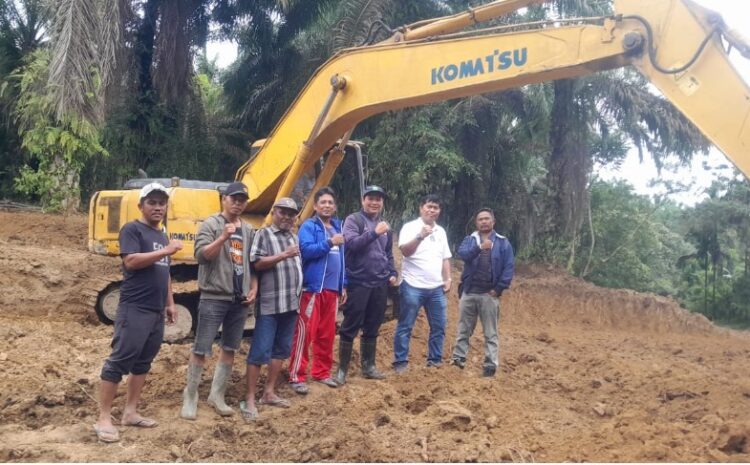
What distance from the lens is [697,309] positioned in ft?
79.6

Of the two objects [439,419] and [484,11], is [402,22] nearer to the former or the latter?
[484,11]

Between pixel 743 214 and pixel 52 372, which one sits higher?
pixel 743 214

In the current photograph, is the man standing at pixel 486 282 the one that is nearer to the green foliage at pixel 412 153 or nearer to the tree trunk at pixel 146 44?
the green foliage at pixel 412 153

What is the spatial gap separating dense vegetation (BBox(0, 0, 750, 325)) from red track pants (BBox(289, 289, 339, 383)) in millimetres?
8120

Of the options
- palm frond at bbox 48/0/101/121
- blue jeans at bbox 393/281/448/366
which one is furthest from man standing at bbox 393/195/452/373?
palm frond at bbox 48/0/101/121

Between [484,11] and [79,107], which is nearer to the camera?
[484,11]

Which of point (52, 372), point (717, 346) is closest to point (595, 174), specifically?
point (717, 346)

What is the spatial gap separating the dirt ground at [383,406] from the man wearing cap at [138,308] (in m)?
0.20

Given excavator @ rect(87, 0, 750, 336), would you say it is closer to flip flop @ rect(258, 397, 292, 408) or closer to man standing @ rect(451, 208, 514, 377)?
man standing @ rect(451, 208, 514, 377)

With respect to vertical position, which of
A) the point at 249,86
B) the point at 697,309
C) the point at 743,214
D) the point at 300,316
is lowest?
the point at 697,309

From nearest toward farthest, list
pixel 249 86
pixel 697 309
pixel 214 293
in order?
pixel 214 293
pixel 249 86
pixel 697 309

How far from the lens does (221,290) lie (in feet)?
16.1

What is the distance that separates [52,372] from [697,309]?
22.8m

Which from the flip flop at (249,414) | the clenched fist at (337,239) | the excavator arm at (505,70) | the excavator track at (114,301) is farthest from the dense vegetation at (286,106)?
the flip flop at (249,414)
